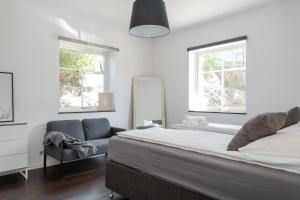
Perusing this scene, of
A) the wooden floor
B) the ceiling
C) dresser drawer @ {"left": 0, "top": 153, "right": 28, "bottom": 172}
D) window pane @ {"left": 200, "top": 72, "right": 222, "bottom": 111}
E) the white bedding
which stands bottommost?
the wooden floor

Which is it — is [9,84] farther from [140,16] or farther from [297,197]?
[297,197]

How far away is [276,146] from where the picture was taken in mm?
1339

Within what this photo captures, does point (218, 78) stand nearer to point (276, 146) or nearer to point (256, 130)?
point (256, 130)

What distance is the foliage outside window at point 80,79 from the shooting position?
12.9 feet

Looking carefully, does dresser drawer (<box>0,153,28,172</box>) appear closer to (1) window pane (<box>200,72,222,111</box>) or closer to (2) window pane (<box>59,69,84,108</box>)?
(2) window pane (<box>59,69,84,108</box>)

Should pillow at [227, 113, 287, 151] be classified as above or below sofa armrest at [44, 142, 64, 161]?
above

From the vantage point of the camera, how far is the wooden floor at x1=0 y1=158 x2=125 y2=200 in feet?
8.03

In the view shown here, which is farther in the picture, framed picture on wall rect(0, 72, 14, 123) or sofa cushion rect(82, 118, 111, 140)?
sofa cushion rect(82, 118, 111, 140)

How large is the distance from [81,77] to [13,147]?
175cm

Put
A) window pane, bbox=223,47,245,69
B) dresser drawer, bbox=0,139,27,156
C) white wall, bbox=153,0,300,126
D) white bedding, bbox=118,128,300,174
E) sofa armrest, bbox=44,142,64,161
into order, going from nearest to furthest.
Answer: white bedding, bbox=118,128,300,174 < dresser drawer, bbox=0,139,27,156 < sofa armrest, bbox=44,142,64,161 < white wall, bbox=153,0,300,126 < window pane, bbox=223,47,245,69

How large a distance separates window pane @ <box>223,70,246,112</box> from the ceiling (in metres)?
1.08

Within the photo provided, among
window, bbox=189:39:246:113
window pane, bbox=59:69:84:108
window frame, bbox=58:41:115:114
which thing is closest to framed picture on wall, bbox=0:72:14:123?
window frame, bbox=58:41:115:114

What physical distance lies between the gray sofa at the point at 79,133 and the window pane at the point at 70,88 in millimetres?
438

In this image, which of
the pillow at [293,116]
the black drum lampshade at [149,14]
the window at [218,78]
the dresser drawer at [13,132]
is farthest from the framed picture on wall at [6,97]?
the pillow at [293,116]
